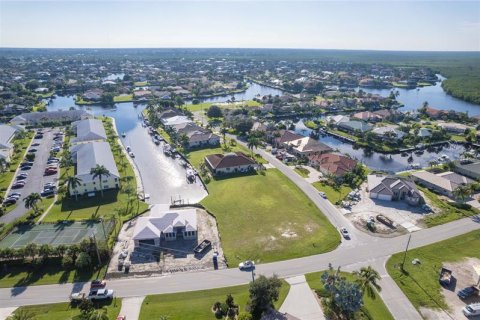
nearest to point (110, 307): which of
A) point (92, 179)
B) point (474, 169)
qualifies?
point (92, 179)

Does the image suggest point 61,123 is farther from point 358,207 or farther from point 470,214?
point 470,214

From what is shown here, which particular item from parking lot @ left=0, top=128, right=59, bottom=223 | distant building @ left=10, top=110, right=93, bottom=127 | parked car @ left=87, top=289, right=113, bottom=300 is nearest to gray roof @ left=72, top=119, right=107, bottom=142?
parking lot @ left=0, top=128, right=59, bottom=223

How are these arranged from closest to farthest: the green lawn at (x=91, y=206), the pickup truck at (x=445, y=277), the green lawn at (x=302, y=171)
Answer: the pickup truck at (x=445, y=277) < the green lawn at (x=91, y=206) < the green lawn at (x=302, y=171)

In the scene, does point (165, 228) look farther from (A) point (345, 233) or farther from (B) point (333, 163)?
(B) point (333, 163)

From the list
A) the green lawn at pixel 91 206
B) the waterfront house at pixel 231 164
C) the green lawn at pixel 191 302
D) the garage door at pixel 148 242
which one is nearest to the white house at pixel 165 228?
the garage door at pixel 148 242

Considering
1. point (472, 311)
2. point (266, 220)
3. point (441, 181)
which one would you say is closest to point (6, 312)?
point (266, 220)

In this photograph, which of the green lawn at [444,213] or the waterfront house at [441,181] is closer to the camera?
the green lawn at [444,213]

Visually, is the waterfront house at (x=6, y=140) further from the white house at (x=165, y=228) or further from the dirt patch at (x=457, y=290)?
the dirt patch at (x=457, y=290)
